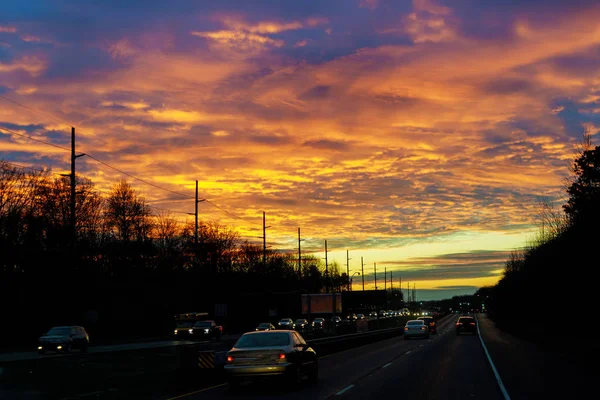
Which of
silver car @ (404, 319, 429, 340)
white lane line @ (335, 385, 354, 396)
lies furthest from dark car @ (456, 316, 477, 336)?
white lane line @ (335, 385, 354, 396)

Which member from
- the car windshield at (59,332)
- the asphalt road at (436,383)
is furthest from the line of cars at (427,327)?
the asphalt road at (436,383)

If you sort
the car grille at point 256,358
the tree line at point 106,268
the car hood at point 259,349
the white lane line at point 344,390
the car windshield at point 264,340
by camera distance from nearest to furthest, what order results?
the white lane line at point 344,390 → the car grille at point 256,358 → the car hood at point 259,349 → the car windshield at point 264,340 → the tree line at point 106,268

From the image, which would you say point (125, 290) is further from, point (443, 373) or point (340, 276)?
point (340, 276)

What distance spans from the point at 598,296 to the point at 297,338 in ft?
105

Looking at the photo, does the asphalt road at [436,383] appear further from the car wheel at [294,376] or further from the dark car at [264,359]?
the dark car at [264,359]

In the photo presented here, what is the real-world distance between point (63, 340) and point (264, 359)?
2836 cm

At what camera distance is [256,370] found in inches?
716

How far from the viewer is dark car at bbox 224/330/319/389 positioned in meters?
18.2

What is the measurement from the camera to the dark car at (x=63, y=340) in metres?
42.6

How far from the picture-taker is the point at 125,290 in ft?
258

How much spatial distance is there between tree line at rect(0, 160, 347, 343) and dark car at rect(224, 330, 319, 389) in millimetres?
28682

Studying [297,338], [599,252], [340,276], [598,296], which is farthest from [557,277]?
[340,276]

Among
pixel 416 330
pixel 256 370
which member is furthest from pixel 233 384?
pixel 416 330

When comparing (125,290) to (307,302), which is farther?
(125,290)
